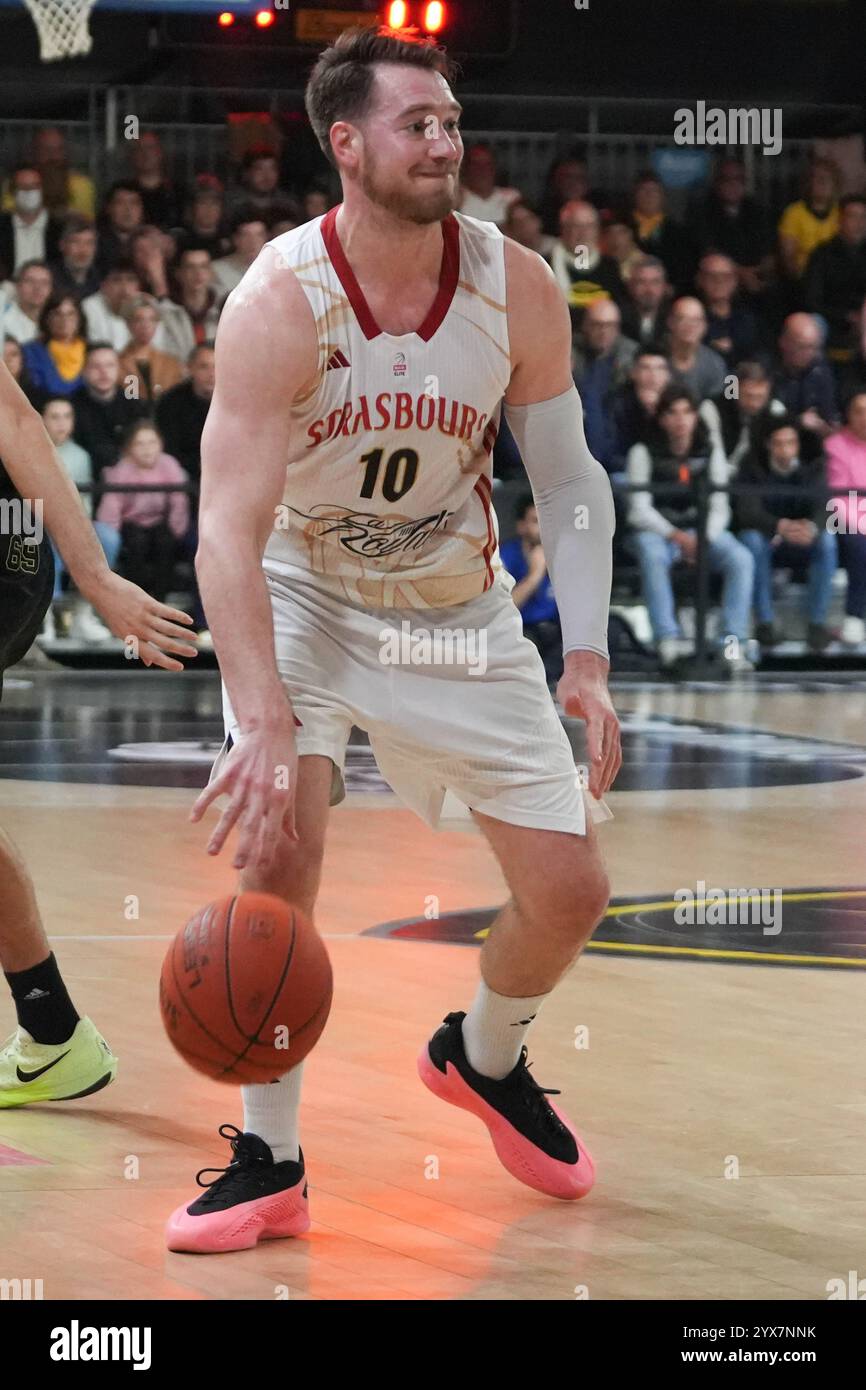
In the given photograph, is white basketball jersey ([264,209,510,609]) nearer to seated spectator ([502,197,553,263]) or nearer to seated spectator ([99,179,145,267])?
seated spectator ([502,197,553,263])

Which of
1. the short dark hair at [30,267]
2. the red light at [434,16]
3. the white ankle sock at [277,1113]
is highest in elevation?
A: the red light at [434,16]

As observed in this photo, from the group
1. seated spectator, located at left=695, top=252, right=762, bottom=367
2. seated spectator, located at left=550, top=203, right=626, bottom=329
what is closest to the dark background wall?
seated spectator, located at left=695, top=252, right=762, bottom=367

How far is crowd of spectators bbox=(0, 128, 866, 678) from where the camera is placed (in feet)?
46.6

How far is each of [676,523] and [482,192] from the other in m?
3.37

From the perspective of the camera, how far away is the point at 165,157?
17078 millimetres

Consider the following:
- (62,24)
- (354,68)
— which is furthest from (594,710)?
(62,24)

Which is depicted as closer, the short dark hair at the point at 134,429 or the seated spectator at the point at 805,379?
the short dark hair at the point at 134,429

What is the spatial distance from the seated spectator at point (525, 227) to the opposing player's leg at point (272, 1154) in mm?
11769

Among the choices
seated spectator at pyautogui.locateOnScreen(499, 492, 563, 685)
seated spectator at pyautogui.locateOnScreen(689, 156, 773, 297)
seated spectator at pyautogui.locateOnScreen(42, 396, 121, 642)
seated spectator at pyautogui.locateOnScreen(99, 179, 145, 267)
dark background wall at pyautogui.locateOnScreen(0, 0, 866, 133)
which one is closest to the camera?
seated spectator at pyautogui.locateOnScreen(499, 492, 563, 685)

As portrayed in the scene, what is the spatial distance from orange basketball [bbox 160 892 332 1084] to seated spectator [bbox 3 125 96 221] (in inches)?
498

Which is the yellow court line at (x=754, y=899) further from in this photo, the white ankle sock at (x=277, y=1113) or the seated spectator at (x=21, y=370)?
the seated spectator at (x=21, y=370)

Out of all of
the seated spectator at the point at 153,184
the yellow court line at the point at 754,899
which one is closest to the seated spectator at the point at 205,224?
the seated spectator at the point at 153,184

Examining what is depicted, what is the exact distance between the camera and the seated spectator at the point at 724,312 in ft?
53.9

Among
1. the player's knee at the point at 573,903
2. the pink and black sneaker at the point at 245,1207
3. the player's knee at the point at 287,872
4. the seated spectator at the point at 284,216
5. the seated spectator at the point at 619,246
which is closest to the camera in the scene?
the pink and black sneaker at the point at 245,1207
